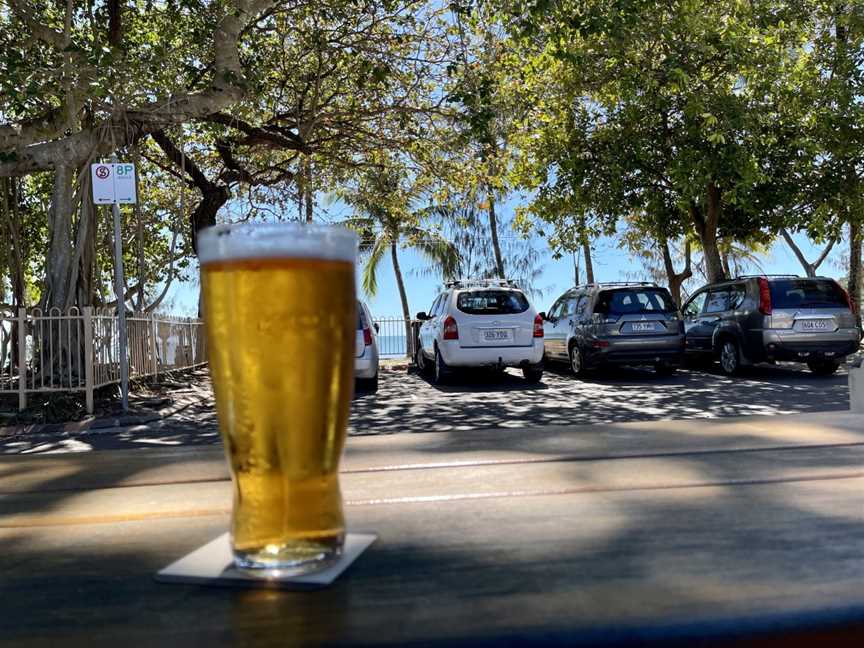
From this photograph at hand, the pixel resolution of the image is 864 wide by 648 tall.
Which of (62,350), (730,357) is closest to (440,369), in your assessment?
(730,357)

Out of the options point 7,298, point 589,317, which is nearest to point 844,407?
point 589,317

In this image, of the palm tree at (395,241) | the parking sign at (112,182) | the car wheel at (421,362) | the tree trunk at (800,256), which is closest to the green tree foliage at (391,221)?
the palm tree at (395,241)

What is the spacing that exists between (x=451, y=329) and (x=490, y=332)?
0.63 m

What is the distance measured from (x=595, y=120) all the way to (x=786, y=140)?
12.4ft

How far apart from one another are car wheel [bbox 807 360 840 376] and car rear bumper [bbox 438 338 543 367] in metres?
4.52

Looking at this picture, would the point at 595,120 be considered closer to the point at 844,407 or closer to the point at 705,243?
the point at 705,243

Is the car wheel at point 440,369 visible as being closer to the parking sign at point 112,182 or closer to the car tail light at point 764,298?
the car tail light at point 764,298

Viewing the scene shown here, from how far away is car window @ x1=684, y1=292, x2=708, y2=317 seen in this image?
14.4 meters

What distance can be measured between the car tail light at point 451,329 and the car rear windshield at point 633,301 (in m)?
2.56

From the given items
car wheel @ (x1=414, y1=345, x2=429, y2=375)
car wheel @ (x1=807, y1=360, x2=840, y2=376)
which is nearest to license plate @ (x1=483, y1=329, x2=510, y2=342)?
car wheel @ (x1=414, y1=345, x2=429, y2=375)

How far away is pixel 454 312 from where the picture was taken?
1248cm

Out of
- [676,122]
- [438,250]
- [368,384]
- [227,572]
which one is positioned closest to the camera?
[227,572]

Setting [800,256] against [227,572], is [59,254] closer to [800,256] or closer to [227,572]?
[227,572]

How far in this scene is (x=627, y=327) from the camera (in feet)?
42.1
